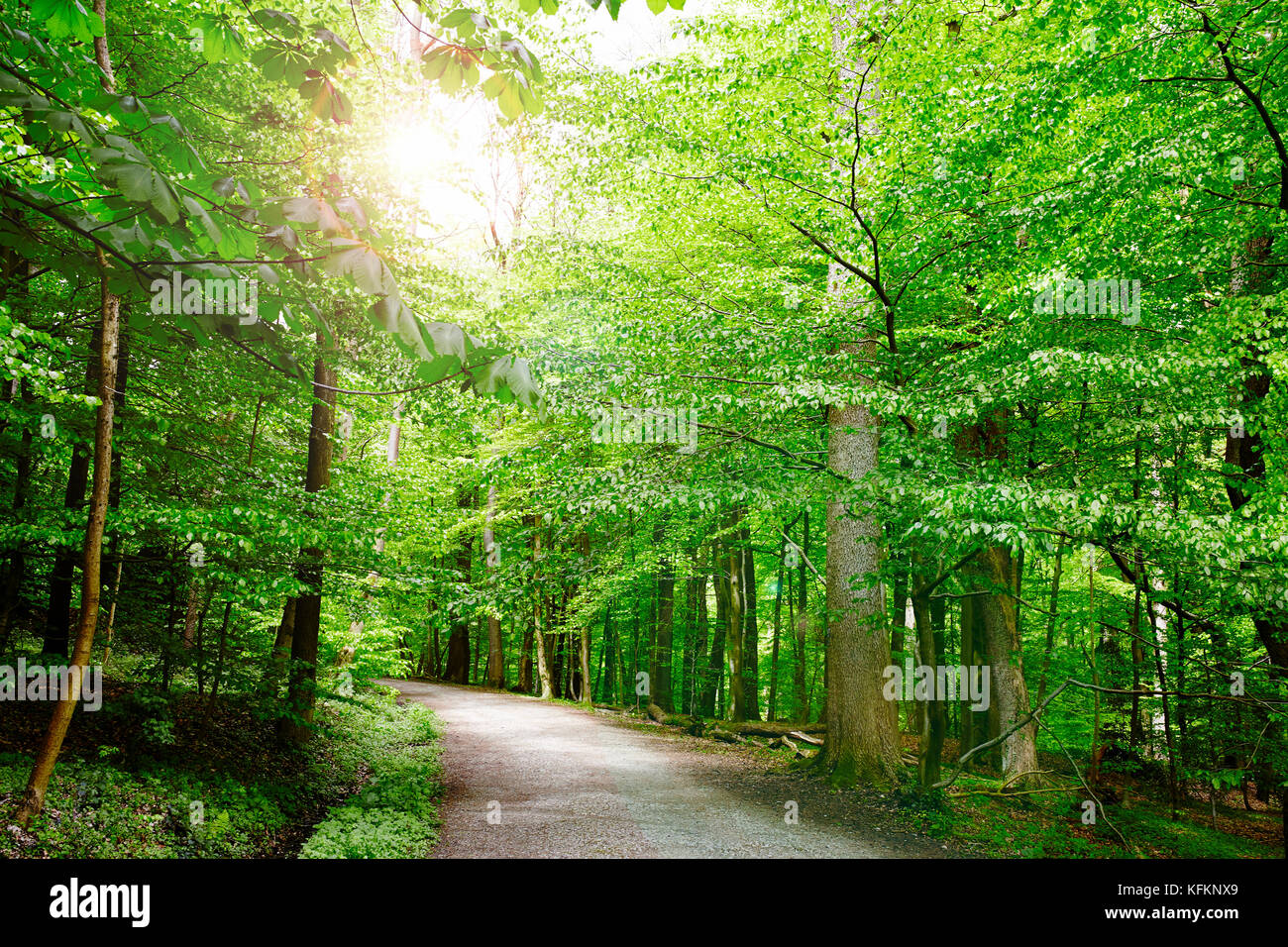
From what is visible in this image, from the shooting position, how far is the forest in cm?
507

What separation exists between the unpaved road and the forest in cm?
45

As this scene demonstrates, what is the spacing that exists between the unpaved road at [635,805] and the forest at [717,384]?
1.47ft

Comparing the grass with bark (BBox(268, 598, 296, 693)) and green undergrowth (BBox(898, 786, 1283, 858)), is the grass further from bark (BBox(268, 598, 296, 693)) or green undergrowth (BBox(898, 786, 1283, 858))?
green undergrowth (BBox(898, 786, 1283, 858))

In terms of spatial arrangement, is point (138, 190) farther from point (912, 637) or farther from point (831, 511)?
point (912, 637)

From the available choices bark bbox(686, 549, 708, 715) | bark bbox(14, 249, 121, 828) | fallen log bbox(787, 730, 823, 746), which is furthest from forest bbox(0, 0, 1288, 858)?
bark bbox(686, 549, 708, 715)

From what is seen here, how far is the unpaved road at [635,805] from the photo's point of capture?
6.60 metres

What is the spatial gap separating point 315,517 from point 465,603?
6.44ft

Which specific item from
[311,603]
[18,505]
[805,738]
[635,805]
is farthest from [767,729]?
[18,505]

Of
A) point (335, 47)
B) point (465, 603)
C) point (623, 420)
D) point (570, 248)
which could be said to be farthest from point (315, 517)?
point (335, 47)

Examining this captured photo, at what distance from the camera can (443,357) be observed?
193 cm

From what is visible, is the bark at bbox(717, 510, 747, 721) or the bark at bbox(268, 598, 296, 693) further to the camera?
the bark at bbox(717, 510, 747, 721)

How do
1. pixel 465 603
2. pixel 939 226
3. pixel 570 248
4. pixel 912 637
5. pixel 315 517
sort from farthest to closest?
pixel 570 248 < pixel 912 637 < pixel 465 603 < pixel 315 517 < pixel 939 226

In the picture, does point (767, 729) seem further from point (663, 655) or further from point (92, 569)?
point (92, 569)

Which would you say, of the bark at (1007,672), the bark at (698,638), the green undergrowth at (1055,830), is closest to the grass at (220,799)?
the green undergrowth at (1055,830)
